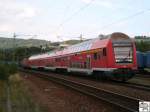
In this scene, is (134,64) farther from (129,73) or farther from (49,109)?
(49,109)

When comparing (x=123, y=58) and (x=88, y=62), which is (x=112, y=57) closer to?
(x=123, y=58)

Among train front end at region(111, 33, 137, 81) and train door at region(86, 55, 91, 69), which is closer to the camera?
train front end at region(111, 33, 137, 81)

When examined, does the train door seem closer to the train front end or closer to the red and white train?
the red and white train

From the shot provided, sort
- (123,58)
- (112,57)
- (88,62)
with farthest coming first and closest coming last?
1. (88,62)
2. (123,58)
3. (112,57)

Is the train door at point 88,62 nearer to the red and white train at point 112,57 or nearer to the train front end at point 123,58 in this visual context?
the red and white train at point 112,57

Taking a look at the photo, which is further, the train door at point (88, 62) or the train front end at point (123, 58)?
the train door at point (88, 62)

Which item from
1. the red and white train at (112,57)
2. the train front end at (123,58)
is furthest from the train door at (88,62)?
the train front end at (123,58)

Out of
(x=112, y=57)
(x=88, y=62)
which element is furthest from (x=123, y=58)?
(x=88, y=62)

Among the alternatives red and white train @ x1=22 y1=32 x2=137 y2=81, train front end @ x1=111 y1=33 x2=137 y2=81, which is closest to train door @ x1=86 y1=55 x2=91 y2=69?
red and white train @ x1=22 y1=32 x2=137 y2=81

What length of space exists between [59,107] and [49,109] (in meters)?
0.65

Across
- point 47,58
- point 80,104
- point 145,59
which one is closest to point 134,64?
point 80,104

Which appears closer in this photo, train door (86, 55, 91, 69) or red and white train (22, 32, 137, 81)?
red and white train (22, 32, 137, 81)

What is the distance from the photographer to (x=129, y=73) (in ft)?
88.7

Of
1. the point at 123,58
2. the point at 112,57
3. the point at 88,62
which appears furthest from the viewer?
the point at 88,62
